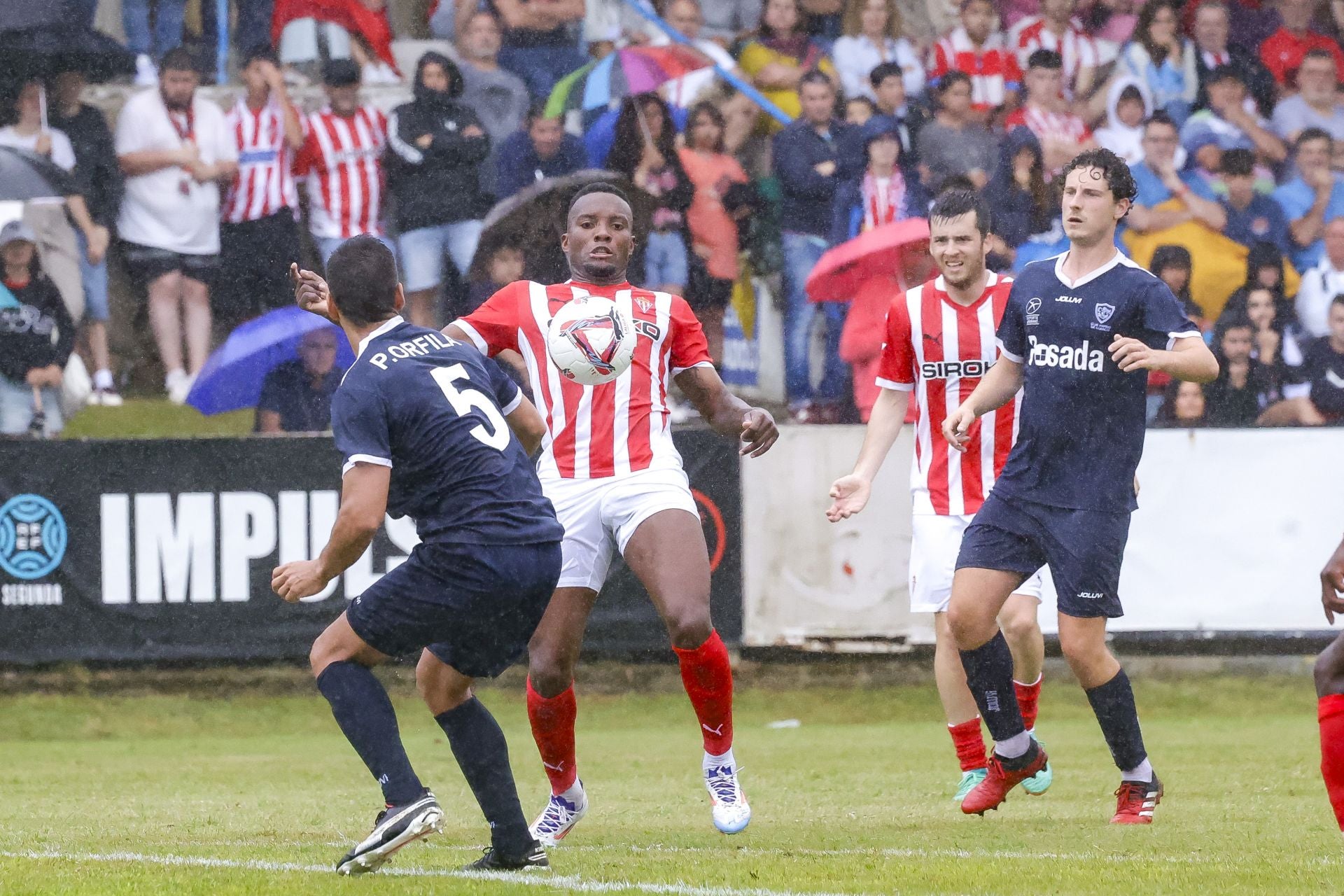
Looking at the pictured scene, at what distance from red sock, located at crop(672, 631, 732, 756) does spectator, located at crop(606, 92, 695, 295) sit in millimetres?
6585

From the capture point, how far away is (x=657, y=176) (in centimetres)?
1255

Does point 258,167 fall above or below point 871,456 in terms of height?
above

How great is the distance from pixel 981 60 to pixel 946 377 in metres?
7.02

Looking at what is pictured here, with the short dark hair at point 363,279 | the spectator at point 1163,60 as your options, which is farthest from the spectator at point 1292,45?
the short dark hair at point 363,279

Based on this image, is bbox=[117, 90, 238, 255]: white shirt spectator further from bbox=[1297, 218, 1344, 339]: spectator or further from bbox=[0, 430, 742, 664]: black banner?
bbox=[1297, 218, 1344, 339]: spectator

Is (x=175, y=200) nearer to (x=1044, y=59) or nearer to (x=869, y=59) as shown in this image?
(x=869, y=59)

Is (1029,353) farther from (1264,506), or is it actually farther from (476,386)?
(1264,506)

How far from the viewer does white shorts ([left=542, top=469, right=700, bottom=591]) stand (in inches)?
233

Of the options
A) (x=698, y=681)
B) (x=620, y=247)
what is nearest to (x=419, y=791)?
(x=698, y=681)

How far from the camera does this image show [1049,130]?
43.3 feet

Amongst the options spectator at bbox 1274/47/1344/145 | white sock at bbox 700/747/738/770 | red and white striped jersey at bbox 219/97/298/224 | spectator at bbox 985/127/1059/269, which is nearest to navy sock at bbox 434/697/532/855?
white sock at bbox 700/747/738/770

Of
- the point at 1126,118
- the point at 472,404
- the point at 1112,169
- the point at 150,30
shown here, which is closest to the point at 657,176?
the point at 1126,118

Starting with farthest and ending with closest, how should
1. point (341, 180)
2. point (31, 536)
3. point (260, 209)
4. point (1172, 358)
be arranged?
point (341, 180) → point (260, 209) → point (31, 536) → point (1172, 358)

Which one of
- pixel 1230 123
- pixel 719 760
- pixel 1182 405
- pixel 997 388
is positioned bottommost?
pixel 719 760
